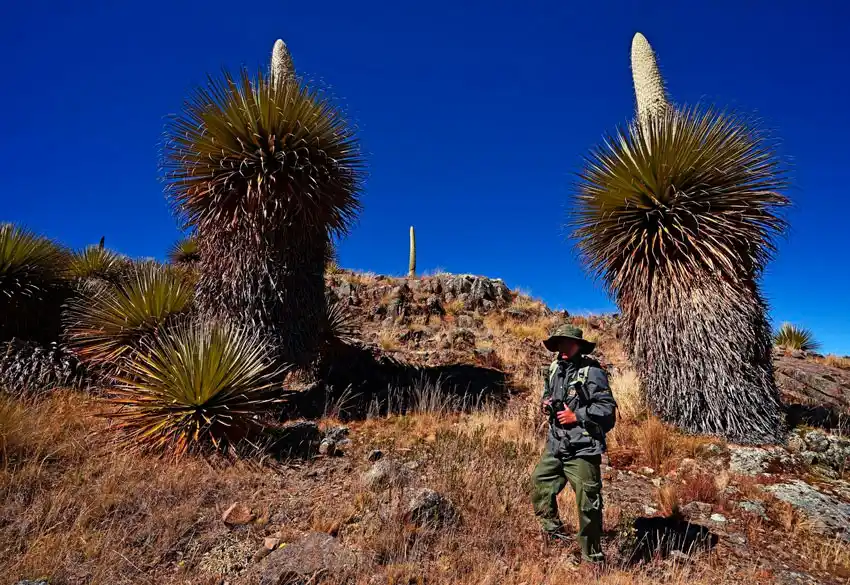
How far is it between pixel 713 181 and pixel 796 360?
844 centimetres

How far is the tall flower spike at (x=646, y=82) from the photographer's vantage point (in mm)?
7648

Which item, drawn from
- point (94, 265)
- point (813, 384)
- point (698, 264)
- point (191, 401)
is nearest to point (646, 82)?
point (698, 264)

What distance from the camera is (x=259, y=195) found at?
6445mm

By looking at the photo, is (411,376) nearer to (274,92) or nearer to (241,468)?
(241,468)

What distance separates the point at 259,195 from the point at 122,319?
2.71 meters

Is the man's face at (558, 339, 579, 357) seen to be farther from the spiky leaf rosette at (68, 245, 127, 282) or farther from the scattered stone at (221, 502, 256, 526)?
the spiky leaf rosette at (68, 245, 127, 282)

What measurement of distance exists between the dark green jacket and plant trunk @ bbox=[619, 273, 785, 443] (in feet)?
10.6

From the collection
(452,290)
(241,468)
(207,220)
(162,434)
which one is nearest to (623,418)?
(241,468)

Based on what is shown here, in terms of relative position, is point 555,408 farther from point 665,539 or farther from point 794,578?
point 794,578

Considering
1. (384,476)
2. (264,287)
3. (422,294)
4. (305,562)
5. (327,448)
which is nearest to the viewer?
(305,562)

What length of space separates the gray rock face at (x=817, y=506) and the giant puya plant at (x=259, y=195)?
605cm

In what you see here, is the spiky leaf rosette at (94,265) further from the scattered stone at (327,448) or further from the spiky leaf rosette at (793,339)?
the spiky leaf rosette at (793,339)

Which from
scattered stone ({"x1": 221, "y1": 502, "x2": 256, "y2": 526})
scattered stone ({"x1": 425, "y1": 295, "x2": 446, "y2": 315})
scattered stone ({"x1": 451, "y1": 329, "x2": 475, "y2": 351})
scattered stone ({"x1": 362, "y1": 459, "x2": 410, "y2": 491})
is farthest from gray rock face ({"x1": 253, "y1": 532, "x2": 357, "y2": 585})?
scattered stone ({"x1": 425, "y1": 295, "x2": 446, "y2": 315})

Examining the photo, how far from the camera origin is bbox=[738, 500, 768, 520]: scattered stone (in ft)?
15.0
